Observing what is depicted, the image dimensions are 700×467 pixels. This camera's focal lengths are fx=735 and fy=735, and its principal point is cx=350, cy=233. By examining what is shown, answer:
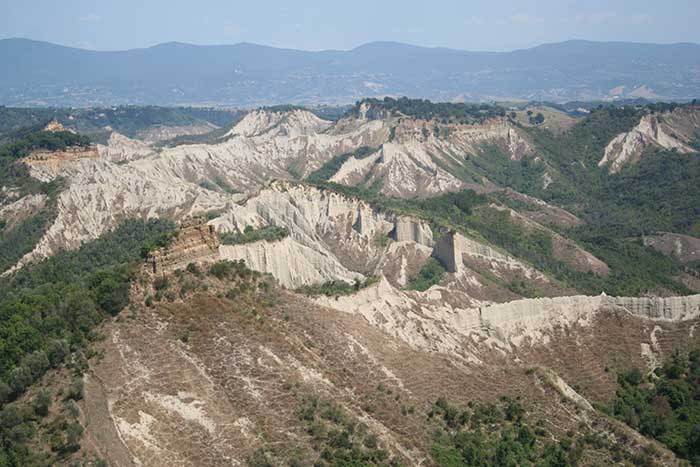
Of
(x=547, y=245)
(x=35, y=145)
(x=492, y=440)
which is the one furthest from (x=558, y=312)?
(x=35, y=145)

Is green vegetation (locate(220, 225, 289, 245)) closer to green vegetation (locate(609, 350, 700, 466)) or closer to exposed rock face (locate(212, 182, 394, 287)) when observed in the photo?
exposed rock face (locate(212, 182, 394, 287))

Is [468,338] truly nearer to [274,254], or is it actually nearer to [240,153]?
[274,254]

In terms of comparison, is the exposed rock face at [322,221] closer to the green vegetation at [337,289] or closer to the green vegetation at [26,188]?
the green vegetation at [26,188]

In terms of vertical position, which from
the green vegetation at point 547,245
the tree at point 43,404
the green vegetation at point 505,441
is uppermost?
the tree at point 43,404

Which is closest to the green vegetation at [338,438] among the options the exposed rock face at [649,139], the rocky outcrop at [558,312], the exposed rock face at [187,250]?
the exposed rock face at [187,250]

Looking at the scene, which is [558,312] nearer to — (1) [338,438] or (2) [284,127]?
(1) [338,438]

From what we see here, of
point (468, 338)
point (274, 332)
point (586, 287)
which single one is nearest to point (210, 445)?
point (274, 332)
